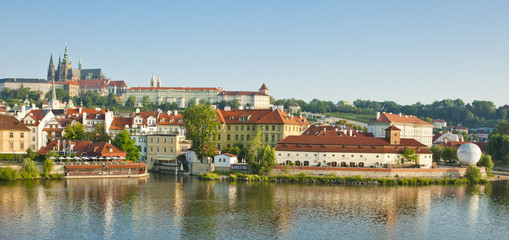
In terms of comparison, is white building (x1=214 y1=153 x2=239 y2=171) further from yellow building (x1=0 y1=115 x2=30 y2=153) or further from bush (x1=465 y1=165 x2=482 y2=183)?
bush (x1=465 y1=165 x2=482 y2=183)

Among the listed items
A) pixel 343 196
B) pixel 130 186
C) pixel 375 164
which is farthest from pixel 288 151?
pixel 130 186

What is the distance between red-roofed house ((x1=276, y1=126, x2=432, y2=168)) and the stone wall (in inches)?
358

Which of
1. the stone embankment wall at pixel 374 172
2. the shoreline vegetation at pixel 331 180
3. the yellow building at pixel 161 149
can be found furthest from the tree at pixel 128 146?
the stone embankment wall at pixel 374 172

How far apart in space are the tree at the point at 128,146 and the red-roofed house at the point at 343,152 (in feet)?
66.8

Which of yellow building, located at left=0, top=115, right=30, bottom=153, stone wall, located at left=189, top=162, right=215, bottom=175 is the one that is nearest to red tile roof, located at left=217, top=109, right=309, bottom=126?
stone wall, located at left=189, top=162, right=215, bottom=175

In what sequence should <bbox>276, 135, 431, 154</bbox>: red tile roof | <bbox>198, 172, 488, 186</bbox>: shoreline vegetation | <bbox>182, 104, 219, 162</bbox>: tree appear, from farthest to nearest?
<bbox>182, 104, 219, 162</bbox>: tree < <bbox>276, 135, 431, 154</bbox>: red tile roof < <bbox>198, 172, 488, 186</bbox>: shoreline vegetation

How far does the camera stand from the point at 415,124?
114 m

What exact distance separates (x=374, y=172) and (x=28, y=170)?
137 ft

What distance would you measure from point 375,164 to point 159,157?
102 ft

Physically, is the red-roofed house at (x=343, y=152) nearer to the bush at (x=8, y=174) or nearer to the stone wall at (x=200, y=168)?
the stone wall at (x=200, y=168)

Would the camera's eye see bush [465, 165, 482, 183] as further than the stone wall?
No

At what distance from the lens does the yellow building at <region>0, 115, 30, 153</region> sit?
220 feet

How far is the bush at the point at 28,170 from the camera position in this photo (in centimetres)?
5797

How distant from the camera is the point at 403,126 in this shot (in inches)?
4279
